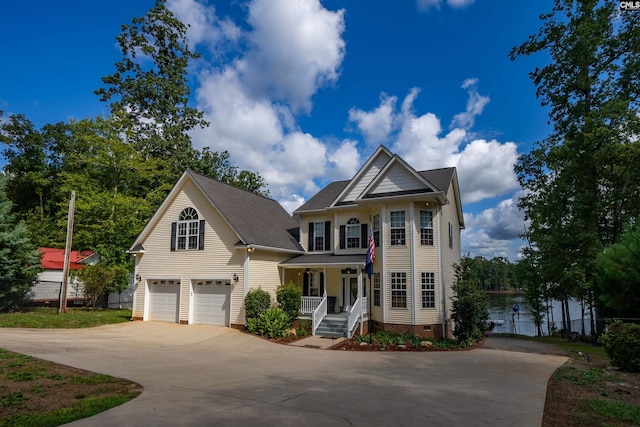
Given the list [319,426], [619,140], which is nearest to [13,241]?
[319,426]

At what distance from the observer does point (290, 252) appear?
20.5m

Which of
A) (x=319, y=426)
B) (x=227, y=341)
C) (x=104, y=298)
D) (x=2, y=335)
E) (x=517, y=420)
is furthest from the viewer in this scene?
(x=104, y=298)

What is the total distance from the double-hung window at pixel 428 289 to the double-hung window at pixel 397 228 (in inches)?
72.7

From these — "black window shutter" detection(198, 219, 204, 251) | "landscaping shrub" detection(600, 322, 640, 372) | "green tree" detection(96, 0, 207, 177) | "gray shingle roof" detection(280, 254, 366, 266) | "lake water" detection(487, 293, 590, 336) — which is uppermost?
"green tree" detection(96, 0, 207, 177)

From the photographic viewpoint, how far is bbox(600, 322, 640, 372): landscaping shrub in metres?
10.1

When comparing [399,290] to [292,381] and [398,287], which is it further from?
[292,381]

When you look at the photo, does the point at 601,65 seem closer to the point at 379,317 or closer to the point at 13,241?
the point at 379,317

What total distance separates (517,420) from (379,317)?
38.8 feet

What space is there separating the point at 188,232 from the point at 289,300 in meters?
6.56

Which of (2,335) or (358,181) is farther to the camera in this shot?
(358,181)

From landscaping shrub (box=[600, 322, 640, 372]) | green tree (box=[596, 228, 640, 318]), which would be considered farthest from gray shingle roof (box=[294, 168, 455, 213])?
landscaping shrub (box=[600, 322, 640, 372])

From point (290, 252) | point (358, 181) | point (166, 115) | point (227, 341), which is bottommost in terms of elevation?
point (227, 341)

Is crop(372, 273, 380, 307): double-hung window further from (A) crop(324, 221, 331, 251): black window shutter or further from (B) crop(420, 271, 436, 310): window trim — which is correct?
(A) crop(324, 221, 331, 251): black window shutter

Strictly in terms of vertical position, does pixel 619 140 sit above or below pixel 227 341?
above
